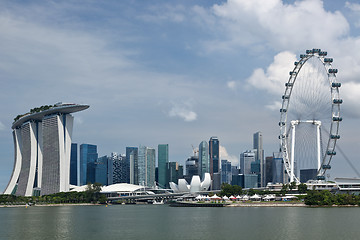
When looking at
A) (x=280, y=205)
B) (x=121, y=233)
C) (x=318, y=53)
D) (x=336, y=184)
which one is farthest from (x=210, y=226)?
(x=336, y=184)

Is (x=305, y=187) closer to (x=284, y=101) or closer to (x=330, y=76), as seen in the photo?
(x=284, y=101)

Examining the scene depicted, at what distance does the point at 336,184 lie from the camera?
17950 centimetres

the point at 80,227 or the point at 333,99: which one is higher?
the point at 333,99

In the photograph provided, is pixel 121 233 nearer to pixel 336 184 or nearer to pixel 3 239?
pixel 3 239

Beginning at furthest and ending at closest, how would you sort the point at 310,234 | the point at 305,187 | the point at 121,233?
the point at 305,187
the point at 121,233
the point at 310,234

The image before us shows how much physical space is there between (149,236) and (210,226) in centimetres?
1529

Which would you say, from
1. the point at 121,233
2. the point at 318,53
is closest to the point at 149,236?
the point at 121,233

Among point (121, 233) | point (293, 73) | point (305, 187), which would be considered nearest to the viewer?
point (121, 233)

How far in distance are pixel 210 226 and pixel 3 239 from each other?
30.8 meters

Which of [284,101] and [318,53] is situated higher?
[318,53]

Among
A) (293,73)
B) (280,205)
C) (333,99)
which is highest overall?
(293,73)

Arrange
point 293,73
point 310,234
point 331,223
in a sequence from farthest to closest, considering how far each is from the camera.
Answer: point 293,73
point 331,223
point 310,234

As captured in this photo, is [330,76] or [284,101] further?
[284,101]

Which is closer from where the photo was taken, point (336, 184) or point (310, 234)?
point (310, 234)
